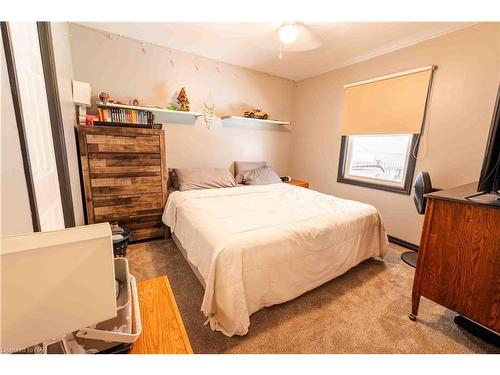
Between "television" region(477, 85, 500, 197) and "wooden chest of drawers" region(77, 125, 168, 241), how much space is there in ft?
8.84

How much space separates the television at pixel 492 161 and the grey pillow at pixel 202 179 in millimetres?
2412

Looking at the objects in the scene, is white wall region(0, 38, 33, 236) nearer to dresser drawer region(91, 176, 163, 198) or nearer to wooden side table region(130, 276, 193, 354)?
wooden side table region(130, 276, 193, 354)

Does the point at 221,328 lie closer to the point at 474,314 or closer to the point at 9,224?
the point at 9,224

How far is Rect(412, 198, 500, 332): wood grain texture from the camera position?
119cm

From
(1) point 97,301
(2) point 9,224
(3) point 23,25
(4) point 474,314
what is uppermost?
(3) point 23,25

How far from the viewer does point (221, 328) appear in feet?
4.50

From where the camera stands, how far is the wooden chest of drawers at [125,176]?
2.20 m

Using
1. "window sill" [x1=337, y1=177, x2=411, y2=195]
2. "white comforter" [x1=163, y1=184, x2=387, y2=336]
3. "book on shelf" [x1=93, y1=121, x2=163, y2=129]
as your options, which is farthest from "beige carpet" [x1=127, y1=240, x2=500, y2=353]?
"book on shelf" [x1=93, y1=121, x2=163, y2=129]

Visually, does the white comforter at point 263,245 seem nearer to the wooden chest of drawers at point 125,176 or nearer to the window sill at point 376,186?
the wooden chest of drawers at point 125,176

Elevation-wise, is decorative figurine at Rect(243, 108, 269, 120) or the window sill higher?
decorative figurine at Rect(243, 108, 269, 120)

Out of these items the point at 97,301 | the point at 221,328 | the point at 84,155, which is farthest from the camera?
the point at 84,155

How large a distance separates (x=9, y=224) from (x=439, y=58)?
136 inches

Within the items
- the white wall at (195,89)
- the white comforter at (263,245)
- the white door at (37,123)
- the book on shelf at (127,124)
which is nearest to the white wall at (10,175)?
the white door at (37,123)

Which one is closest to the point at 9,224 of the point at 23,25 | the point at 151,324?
the point at 151,324
